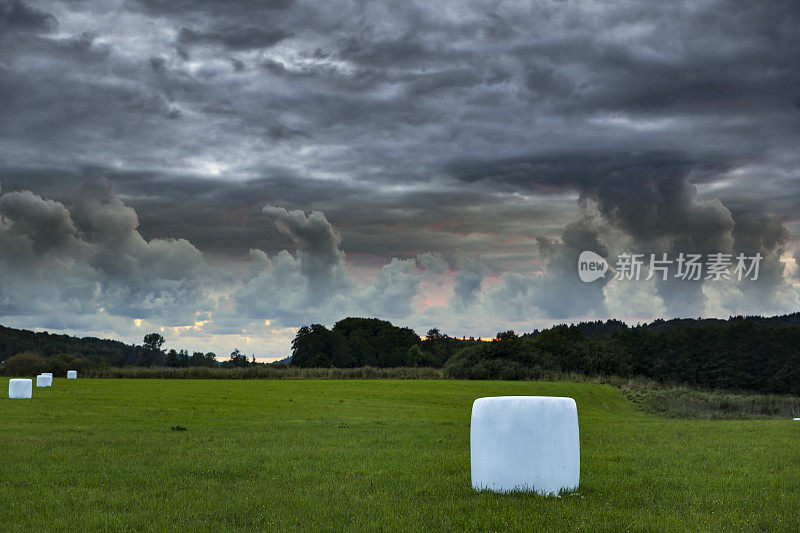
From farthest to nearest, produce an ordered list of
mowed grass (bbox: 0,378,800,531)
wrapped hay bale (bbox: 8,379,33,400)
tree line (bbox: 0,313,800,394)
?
tree line (bbox: 0,313,800,394) → wrapped hay bale (bbox: 8,379,33,400) → mowed grass (bbox: 0,378,800,531)

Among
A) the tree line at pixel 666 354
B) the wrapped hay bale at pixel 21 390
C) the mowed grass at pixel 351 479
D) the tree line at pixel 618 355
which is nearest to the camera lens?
the mowed grass at pixel 351 479

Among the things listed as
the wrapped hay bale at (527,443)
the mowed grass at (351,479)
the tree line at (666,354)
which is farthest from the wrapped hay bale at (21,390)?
the tree line at (666,354)

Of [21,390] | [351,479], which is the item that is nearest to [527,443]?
[351,479]

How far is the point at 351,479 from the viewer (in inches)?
557

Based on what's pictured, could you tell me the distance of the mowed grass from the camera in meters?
10.4

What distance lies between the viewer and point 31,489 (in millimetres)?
12852

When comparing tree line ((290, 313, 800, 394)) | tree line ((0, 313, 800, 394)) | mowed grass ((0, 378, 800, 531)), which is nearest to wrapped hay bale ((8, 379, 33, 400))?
mowed grass ((0, 378, 800, 531))

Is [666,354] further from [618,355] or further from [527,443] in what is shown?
[527,443]

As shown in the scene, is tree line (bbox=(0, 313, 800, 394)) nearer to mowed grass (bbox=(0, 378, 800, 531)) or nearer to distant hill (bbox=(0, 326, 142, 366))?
distant hill (bbox=(0, 326, 142, 366))

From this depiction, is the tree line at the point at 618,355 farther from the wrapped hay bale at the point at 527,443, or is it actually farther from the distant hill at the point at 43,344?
the wrapped hay bale at the point at 527,443

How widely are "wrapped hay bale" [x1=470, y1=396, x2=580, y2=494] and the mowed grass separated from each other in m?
0.32

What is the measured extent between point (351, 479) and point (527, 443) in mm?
4154

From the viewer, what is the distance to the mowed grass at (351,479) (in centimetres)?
1036

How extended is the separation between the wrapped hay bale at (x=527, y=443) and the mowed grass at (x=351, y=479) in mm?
316
